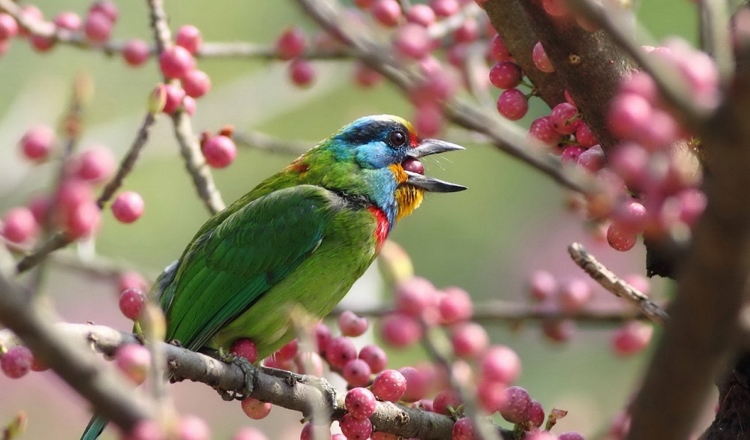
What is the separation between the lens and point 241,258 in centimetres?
322

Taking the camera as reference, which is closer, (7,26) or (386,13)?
(386,13)

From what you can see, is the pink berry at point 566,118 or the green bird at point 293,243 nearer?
the pink berry at point 566,118

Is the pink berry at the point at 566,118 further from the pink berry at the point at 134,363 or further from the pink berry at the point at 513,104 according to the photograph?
the pink berry at the point at 134,363

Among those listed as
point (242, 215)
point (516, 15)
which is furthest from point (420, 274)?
point (516, 15)

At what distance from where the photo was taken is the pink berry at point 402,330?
136cm

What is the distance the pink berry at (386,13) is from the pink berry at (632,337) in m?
1.26

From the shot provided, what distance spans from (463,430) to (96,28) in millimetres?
2024

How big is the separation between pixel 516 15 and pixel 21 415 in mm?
1324

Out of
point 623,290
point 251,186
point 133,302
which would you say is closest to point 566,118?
point 623,290

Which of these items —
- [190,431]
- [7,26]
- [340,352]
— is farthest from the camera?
[7,26]

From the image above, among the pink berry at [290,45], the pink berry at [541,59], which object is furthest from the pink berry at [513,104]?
the pink berry at [290,45]

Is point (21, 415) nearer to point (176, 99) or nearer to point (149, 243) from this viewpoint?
point (176, 99)

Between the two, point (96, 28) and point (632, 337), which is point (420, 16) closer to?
point (96, 28)

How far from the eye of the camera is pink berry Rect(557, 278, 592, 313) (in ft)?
11.3
